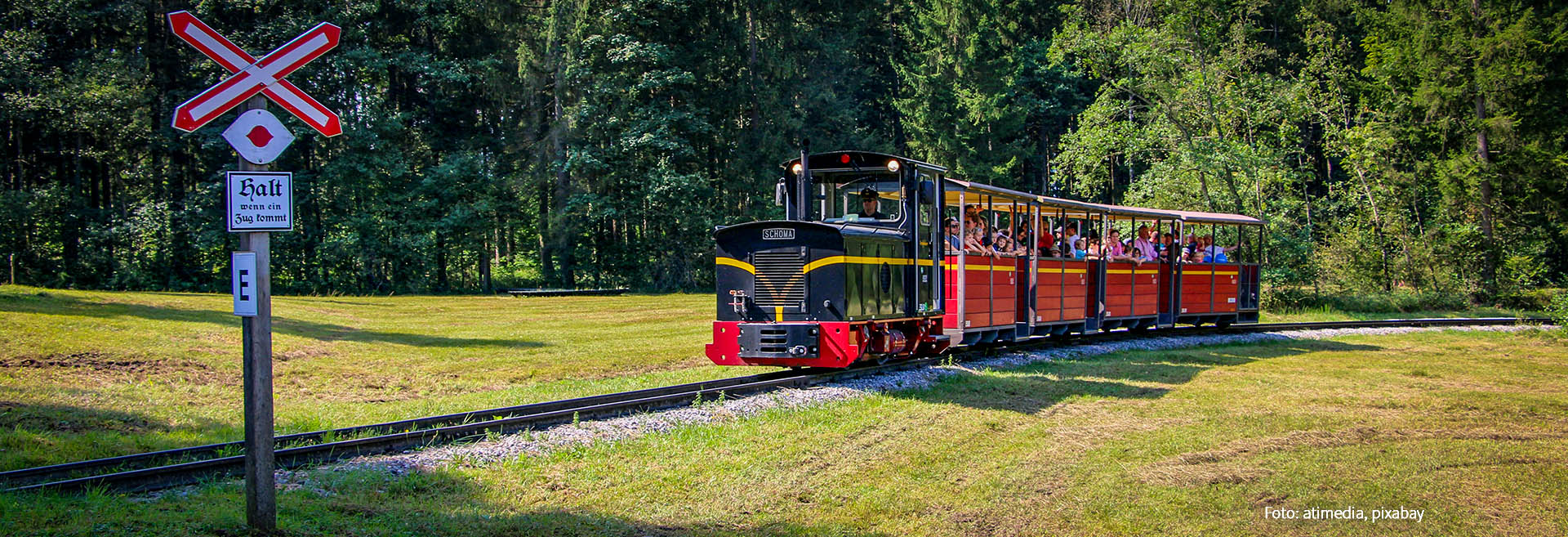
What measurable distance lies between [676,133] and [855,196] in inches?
1183

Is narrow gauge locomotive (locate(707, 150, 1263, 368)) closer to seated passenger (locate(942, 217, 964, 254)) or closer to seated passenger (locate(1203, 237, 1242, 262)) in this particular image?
seated passenger (locate(942, 217, 964, 254))

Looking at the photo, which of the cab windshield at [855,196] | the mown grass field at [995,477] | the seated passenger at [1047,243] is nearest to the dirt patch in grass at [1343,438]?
the mown grass field at [995,477]

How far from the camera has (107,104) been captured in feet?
120

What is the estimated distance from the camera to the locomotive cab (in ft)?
42.7

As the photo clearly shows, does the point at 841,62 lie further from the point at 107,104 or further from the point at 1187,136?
the point at 107,104

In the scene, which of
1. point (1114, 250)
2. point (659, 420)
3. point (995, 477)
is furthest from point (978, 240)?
point (995, 477)

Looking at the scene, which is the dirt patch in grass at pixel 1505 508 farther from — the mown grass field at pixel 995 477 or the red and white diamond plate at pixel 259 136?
the red and white diamond plate at pixel 259 136

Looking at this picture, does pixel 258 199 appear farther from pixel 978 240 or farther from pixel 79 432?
pixel 978 240

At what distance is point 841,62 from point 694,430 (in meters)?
42.4

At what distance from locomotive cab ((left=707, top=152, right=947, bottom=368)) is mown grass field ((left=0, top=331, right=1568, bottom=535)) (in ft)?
3.88

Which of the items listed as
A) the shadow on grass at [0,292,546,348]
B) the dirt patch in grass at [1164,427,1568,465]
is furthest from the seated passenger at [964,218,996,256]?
the shadow on grass at [0,292,546,348]

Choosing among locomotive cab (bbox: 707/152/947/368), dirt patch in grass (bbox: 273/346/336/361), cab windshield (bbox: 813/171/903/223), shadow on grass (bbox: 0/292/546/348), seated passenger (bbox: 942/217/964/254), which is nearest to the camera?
locomotive cab (bbox: 707/152/947/368)

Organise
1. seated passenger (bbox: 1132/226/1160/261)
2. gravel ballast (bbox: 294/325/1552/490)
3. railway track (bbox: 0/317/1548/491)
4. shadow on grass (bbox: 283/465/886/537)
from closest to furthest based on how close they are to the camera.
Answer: shadow on grass (bbox: 283/465/886/537), railway track (bbox: 0/317/1548/491), gravel ballast (bbox: 294/325/1552/490), seated passenger (bbox: 1132/226/1160/261)

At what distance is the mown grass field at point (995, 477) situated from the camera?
285 inches
